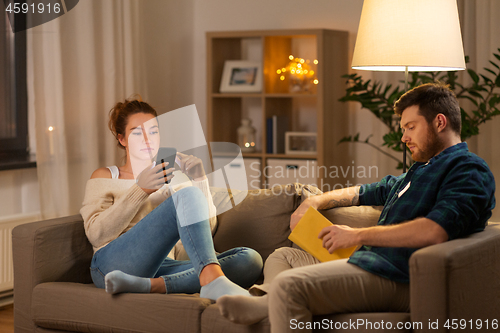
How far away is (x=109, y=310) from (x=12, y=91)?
1.63 m

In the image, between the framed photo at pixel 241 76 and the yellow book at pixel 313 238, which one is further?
the framed photo at pixel 241 76

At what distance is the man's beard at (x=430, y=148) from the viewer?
1602 millimetres

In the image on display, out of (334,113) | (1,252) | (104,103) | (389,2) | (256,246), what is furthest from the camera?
(334,113)

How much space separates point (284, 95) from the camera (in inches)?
144

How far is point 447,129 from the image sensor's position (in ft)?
5.25

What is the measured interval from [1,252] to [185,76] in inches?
81.8

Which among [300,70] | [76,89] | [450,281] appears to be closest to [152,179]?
[450,281]

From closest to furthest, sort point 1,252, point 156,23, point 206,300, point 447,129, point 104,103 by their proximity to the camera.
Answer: point 447,129
point 206,300
point 1,252
point 104,103
point 156,23

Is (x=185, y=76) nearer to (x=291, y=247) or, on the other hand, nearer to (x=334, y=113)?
(x=334, y=113)

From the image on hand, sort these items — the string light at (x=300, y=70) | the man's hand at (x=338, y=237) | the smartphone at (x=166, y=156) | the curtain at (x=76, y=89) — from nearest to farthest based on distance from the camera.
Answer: the man's hand at (x=338, y=237) < the smartphone at (x=166, y=156) < the curtain at (x=76, y=89) < the string light at (x=300, y=70)

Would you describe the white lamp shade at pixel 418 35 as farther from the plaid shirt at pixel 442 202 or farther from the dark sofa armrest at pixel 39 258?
the dark sofa armrest at pixel 39 258

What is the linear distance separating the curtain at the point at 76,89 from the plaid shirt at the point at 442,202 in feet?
6.15

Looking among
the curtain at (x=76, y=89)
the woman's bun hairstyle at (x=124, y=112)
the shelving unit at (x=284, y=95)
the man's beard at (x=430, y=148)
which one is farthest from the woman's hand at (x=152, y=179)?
the shelving unit at (x=284, y=95)

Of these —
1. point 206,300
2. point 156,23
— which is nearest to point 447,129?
point 206,300
